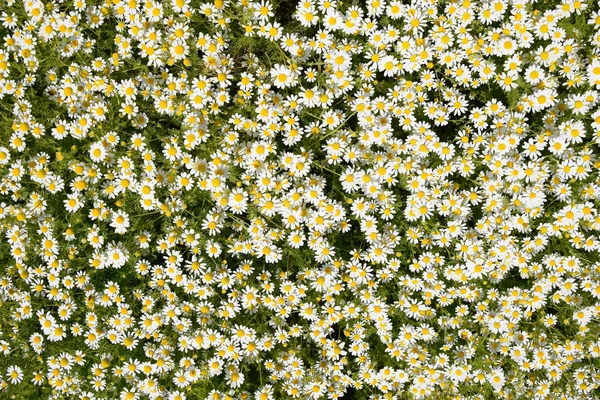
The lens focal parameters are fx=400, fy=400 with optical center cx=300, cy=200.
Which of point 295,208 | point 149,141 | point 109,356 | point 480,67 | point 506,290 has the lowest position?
point 109,356

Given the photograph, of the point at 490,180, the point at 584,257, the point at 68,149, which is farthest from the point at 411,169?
the point at 68,149

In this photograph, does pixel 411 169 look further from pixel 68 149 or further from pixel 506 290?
pixel 68 149

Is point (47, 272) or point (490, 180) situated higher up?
point (490, 180)

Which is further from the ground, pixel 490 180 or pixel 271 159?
pixel 271 159

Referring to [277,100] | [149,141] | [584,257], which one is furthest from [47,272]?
[584,257]

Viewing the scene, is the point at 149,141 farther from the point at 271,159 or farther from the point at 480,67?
the point at 480,67

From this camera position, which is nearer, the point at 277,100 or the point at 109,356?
the point at 277,100
